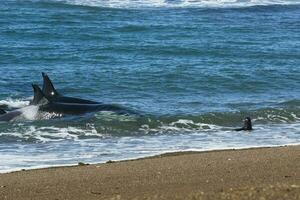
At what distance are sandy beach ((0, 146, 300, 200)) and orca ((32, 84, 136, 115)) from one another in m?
5.31

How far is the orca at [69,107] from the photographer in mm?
→ 15945

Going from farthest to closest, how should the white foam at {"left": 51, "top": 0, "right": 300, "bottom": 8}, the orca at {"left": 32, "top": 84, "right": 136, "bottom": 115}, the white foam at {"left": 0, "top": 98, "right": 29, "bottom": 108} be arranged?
the white foam at {"left": 51, "top": 0, "right": 300, "bottom": 8}
the white foam at {"left": 0, "top": 98, "right": 29, "bottom": 108}
the orca at {"left": 32, "top": 84, "right": 136, "bottom": 115}

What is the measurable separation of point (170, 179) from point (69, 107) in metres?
7.65

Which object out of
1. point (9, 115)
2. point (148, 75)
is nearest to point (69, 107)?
point (9, 115)

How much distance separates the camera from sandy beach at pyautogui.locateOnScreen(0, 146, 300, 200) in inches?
296

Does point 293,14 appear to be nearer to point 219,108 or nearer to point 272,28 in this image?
point 272,28

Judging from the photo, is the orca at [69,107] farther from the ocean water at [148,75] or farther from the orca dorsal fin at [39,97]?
the ocean water at [148,75]

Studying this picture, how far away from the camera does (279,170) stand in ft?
29.9

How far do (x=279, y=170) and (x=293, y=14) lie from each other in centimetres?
3299

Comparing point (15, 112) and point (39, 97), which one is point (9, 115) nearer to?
point (15, 112)

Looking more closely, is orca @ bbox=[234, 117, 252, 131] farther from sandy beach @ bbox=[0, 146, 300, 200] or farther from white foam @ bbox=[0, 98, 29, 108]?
white foam @ bbox=[0, 98, 29, 108]

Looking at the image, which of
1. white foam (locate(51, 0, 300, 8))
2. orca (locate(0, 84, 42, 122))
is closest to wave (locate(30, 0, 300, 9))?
white foam (locate(51, 0, 300, 8))

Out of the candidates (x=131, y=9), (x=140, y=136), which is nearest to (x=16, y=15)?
(x=131, y=9)

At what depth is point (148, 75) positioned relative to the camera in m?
22.0
